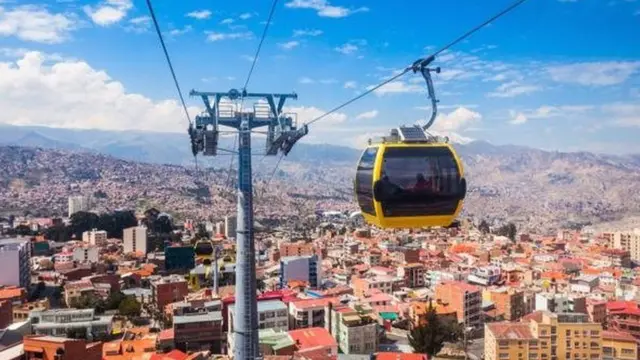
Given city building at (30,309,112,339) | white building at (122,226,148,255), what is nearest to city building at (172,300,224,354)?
city building at (30,309,112,339)

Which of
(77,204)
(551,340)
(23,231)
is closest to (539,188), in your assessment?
(77,204)

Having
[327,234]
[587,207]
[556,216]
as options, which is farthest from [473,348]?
[587,207]

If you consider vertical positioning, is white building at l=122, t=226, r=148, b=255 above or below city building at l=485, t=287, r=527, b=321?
above

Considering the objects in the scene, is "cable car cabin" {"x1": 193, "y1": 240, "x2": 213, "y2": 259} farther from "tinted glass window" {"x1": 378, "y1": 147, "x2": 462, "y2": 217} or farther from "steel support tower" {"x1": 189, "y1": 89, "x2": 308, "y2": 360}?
"tinted glass window" {"x1": 378, "y1": 147, "x2": 462, "y2": 217}

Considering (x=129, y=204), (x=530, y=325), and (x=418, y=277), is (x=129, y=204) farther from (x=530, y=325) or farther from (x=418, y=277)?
(x=530, y=325)

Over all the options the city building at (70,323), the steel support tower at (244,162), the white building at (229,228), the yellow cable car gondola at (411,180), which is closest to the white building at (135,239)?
the white building at (229,228)

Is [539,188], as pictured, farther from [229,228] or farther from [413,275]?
[413,275]
